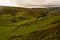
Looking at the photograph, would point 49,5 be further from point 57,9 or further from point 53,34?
point 53,34

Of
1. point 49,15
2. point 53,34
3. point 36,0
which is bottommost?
point 53,34

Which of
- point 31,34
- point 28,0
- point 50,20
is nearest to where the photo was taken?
point 31,34

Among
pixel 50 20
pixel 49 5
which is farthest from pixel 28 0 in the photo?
pixel 50 20

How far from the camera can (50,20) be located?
3.16 ft

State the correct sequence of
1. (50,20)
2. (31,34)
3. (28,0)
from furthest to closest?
1. (28,0)
2. (50,20)
3. (31,34)

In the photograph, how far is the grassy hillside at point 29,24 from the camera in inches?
32.4

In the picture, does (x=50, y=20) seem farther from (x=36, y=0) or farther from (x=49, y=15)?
(x=36, y=0)

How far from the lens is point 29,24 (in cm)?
90

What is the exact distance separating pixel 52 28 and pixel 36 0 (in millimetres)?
381

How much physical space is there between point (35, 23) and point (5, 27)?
0.80 feet

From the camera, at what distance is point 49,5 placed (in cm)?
117

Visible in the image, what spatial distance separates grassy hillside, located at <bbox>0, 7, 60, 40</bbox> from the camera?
822 millimetres

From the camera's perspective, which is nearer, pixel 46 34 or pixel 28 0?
pixel 46 34

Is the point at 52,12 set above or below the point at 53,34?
above
